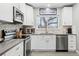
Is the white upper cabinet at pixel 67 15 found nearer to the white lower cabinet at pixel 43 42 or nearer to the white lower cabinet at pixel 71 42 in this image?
the white lower cabinet at pixel 71 42

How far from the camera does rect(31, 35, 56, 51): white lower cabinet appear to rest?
5742 millimetres

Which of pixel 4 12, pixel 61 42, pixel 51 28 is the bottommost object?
pixel 61 42

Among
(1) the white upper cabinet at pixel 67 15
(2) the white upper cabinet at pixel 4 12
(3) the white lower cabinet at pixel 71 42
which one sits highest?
(1) the white upper cabinet at pixel 67 15

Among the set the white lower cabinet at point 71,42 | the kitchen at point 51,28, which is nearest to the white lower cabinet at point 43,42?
the kitchen at point 51,28

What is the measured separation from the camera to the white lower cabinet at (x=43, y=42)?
574 cm

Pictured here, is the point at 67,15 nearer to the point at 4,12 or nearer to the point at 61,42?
the point at 61,42

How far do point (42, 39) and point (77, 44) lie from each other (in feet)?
4.65

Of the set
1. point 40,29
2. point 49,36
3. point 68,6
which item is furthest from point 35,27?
point 68,6

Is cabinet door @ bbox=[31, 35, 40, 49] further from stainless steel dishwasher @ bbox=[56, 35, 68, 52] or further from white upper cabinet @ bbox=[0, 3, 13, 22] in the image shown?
white upper cabinet @ bbox=[0, 3, 13, 22]

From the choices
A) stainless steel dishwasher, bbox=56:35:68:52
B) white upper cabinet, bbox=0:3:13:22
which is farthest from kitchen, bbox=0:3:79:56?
white upper cabinet, bbox=0:3:13:22

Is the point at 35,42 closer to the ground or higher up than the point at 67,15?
closer to the ground

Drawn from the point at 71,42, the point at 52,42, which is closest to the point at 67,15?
the point at 71,42

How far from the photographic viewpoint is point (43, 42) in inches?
227

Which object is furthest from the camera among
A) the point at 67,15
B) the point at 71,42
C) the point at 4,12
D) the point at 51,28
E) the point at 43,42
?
the point at 51,28
